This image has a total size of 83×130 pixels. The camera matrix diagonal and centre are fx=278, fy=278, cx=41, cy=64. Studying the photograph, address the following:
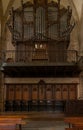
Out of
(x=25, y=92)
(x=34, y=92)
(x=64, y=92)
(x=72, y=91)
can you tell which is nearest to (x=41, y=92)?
(x=34, y=92)

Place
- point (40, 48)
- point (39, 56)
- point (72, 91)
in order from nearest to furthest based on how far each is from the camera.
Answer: point (39, 56), point (40, 48), point (72, 91)

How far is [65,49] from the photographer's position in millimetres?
21094

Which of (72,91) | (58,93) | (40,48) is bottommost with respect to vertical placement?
(58,93)

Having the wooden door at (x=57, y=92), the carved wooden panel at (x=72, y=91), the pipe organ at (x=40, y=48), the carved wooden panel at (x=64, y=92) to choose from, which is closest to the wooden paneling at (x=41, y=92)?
the pipe organ at (x=40, y=48)

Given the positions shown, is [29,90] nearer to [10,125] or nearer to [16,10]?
[16,10]

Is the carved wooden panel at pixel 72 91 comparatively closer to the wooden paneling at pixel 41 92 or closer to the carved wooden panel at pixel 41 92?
the wooden paneling at pixel 41 92

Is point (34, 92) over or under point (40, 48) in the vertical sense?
under

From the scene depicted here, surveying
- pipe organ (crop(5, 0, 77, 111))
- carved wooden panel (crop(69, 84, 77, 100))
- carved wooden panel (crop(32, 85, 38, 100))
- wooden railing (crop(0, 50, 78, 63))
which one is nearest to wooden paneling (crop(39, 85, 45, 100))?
pipe organ (crop(5, 0, 77, 111))

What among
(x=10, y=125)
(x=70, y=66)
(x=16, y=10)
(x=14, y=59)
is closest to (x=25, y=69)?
(x=14, y=59)

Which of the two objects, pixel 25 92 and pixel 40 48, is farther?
pixel 25 92

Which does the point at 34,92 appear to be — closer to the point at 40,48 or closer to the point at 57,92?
the point at 57,92

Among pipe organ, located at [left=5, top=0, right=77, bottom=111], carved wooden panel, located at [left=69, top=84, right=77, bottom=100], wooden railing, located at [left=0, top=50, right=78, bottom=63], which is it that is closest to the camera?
wooden railing, located at [left=0, top=50, right=78, bottom=63]

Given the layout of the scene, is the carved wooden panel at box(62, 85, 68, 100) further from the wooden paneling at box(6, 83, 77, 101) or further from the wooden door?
the wooden door

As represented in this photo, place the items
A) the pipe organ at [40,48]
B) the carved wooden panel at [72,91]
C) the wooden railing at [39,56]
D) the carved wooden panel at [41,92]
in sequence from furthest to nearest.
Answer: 1. the carved wooden panel at [41,92]
2. the carved wooden panel at [72,91]
3. the pipe organ at [40,48]
4. the wooden railing at [39,56]
